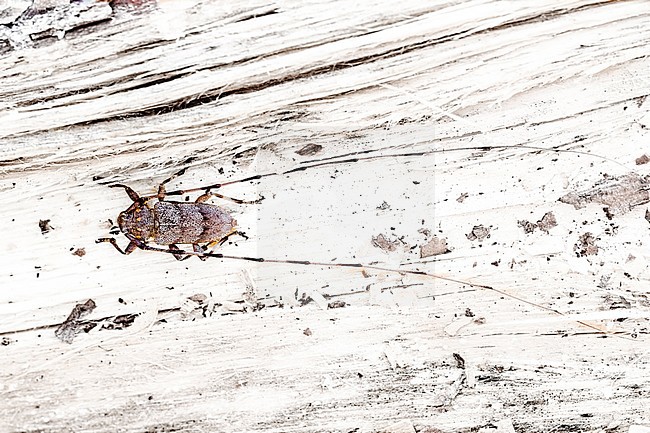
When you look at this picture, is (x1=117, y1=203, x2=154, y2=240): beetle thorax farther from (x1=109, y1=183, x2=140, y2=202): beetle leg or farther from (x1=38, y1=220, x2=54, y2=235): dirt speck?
(x1=38, y1=220, x2=54, y2=235): dirt speck

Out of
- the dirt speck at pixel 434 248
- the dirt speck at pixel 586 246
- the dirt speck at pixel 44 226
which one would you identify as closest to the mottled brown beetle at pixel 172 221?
the dirt speck at pixel 44 226

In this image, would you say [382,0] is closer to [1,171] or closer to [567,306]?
[567,306]

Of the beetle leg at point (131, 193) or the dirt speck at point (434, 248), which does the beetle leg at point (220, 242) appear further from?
the dirt speck at point (434, 248)

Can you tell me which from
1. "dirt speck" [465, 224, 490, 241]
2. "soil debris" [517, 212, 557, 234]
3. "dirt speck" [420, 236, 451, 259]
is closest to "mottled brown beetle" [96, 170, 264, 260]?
"dirt speck" [420, 236, 451, 259]

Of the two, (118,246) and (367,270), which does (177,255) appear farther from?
(367,270)

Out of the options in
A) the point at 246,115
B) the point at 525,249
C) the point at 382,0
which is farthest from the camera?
the point at 525,249

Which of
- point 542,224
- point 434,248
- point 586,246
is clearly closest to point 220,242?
point 434,248

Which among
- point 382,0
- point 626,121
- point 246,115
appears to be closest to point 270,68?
point 246,115
